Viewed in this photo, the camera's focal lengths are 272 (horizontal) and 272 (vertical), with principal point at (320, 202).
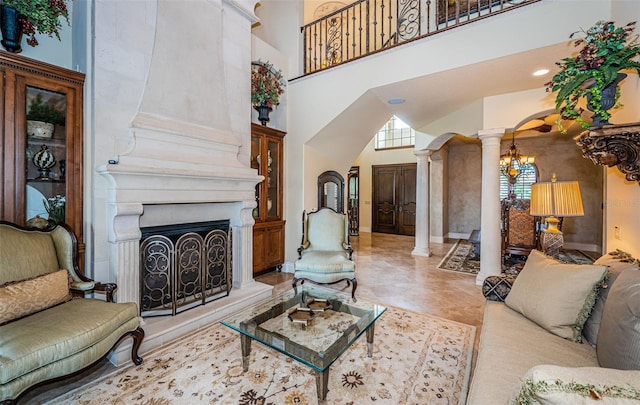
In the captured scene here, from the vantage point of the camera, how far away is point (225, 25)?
3.30 m

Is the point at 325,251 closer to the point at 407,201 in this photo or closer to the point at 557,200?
the point at 557,200

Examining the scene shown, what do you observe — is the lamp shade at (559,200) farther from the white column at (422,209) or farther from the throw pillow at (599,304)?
the white column at (422,209)

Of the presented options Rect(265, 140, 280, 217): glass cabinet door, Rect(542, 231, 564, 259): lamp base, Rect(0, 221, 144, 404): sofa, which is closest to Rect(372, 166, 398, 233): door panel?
Rect(265, 140, 280, 217): glass cabinet door

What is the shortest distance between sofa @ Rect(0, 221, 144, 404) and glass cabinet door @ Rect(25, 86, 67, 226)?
331mm

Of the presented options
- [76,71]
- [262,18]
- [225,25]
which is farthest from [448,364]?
[262,18]

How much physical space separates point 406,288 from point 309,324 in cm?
226

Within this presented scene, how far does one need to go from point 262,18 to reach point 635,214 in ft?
17.9

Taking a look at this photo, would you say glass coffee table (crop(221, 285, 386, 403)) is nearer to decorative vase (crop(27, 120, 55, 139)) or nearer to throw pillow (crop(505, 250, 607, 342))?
throw pillow (crop(505, 250, 607, 342))

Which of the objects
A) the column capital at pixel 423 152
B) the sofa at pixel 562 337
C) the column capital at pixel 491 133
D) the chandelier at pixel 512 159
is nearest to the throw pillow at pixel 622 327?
the sofa at pixel 562 337

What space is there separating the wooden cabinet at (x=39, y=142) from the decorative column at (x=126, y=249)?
1.02ft

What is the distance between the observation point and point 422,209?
6.00 m

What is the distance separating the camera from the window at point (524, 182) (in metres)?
7.10

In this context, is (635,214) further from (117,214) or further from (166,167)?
(117,214)

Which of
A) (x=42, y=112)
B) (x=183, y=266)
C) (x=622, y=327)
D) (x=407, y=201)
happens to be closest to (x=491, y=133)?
(x=622, y=327)
